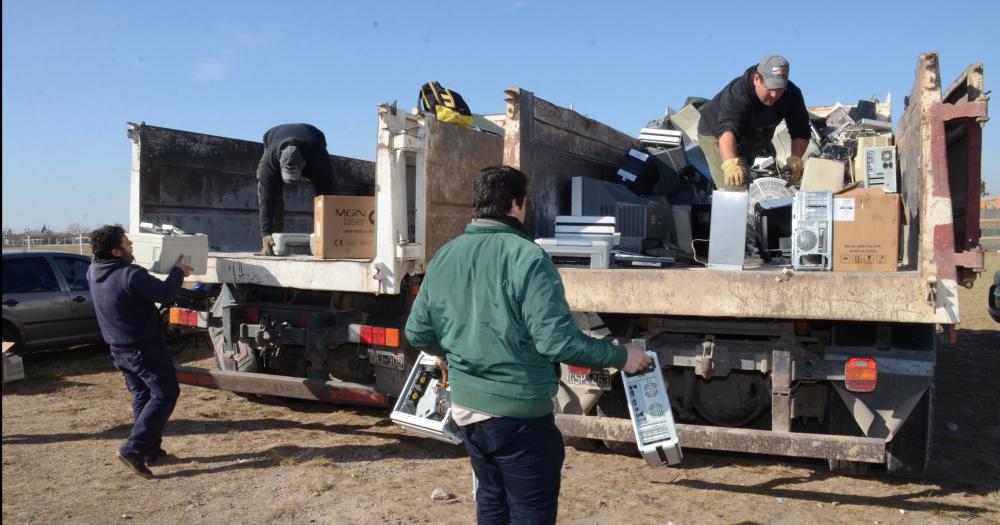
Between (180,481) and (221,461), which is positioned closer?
(180,481)

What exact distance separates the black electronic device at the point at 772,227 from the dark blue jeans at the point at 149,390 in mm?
3872

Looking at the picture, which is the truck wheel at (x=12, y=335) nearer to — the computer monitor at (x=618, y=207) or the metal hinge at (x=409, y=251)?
the metal hinge at (x=409, y=251)

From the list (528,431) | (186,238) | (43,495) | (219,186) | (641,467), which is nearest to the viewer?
(528,431)

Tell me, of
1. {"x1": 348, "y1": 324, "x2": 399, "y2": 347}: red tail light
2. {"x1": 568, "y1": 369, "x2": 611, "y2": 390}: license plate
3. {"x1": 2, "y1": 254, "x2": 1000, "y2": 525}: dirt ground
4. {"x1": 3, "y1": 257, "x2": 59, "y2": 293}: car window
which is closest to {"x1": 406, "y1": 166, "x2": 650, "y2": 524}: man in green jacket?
{"x1": 2, "y1": 254, "x2": 1000, "y2": 525}: dirt ground

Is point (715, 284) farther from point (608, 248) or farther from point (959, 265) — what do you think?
point (959, 265)

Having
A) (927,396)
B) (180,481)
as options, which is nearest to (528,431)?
(927,396)

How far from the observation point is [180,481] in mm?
4387

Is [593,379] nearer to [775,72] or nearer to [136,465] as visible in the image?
[775,72]

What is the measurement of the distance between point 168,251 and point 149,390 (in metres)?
0.97

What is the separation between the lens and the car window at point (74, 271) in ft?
28.5

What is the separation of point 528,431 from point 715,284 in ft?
5.27

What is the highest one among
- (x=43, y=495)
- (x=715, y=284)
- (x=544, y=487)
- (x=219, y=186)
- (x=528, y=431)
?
(x=219, y=186)

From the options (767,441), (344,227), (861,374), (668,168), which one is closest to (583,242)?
(767,441)

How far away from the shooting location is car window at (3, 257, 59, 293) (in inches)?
324
